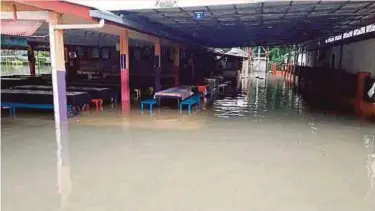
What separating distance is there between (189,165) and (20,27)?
6.06 metres

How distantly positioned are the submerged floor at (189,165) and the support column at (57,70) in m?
0.38

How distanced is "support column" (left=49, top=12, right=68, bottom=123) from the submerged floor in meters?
0.38

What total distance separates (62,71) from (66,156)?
3.54m

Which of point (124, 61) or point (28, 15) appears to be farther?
point (124, 61)

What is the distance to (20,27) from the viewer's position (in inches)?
334

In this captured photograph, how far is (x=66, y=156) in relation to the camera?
225 inches

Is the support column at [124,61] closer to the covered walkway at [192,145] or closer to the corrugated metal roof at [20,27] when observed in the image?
the covered walkway at [192,145]

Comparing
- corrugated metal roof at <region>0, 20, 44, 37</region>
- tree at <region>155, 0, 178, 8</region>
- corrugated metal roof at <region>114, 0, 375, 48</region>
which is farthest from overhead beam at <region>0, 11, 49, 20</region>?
tree at <region>155, 0, 178, 8</region>

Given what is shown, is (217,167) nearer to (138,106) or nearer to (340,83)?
(138,106)

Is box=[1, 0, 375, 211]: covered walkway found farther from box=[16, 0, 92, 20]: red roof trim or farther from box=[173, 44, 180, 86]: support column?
box=[173, 44, 180, 86]: support column

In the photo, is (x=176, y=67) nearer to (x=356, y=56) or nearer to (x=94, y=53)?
(x=94, y=53)

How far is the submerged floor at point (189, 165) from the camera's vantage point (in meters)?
3.90

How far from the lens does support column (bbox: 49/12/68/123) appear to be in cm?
831

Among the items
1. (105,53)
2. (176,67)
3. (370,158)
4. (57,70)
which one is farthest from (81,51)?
(370,158)
